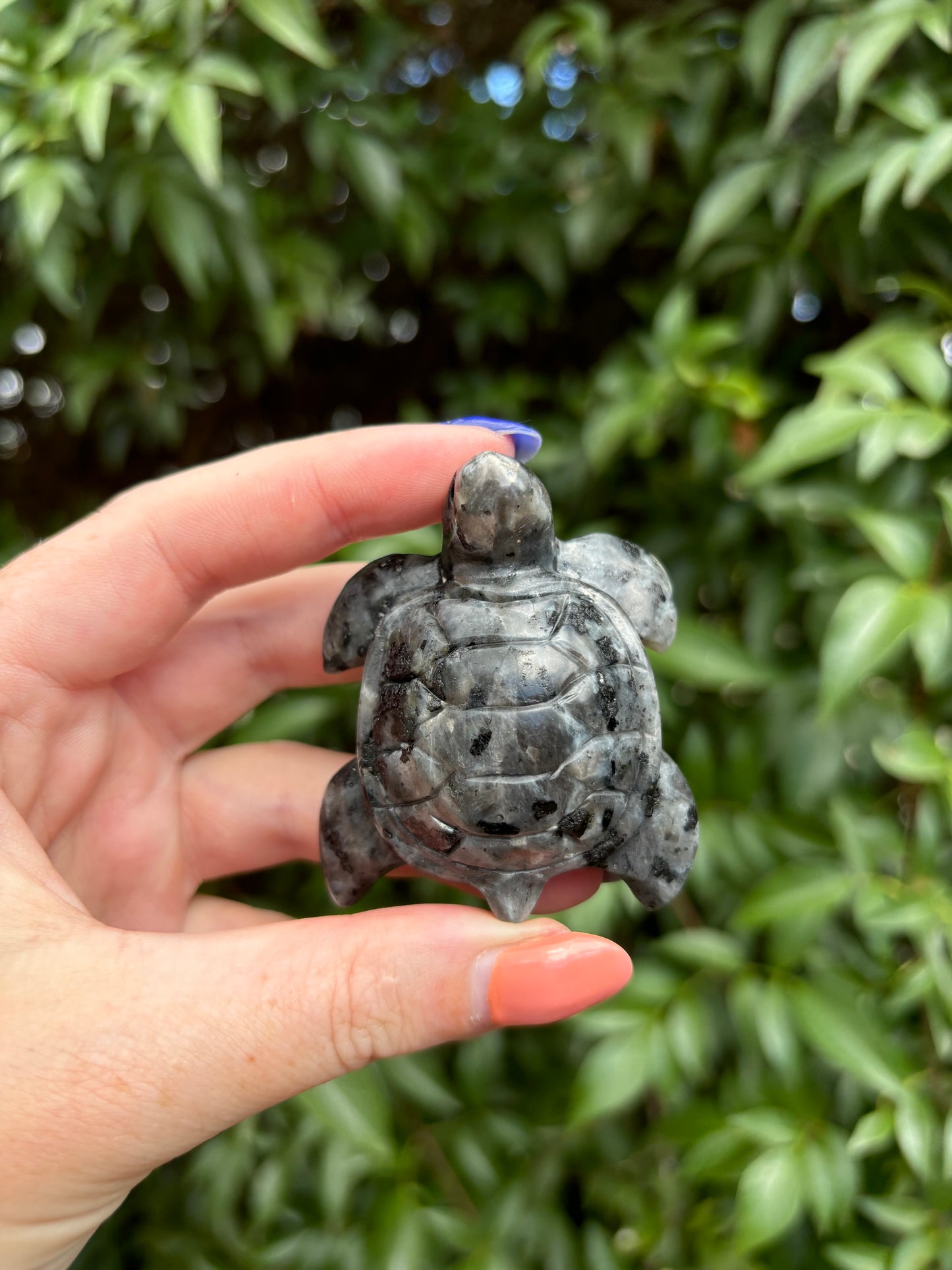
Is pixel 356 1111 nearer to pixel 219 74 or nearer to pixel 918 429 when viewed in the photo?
pixel 918 429

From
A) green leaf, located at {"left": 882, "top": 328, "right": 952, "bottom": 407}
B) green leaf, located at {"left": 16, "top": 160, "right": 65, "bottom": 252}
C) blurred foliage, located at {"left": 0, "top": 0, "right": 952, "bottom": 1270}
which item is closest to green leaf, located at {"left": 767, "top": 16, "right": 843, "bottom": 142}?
blurred foliage, located at {"left": 0, "top": 0, "right": 952, "bottom": 1270}

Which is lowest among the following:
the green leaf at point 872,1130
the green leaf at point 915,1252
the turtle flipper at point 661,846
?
the green leaf at point 915,1252

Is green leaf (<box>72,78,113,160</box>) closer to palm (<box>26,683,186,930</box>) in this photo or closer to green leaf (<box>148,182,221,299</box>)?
green leaf (<box>148,182,221,299</box>)

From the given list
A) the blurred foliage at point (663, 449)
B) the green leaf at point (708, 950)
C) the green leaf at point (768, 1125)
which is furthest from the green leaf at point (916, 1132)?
the green leaf at point (708, 950)

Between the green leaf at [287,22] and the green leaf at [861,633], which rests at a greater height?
the green leaf at [287,22]

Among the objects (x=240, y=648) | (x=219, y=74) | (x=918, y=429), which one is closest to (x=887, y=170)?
(x=918, y=429)

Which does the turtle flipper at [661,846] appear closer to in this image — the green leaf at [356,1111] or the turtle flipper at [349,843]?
the turtle flipper at [349,843]
